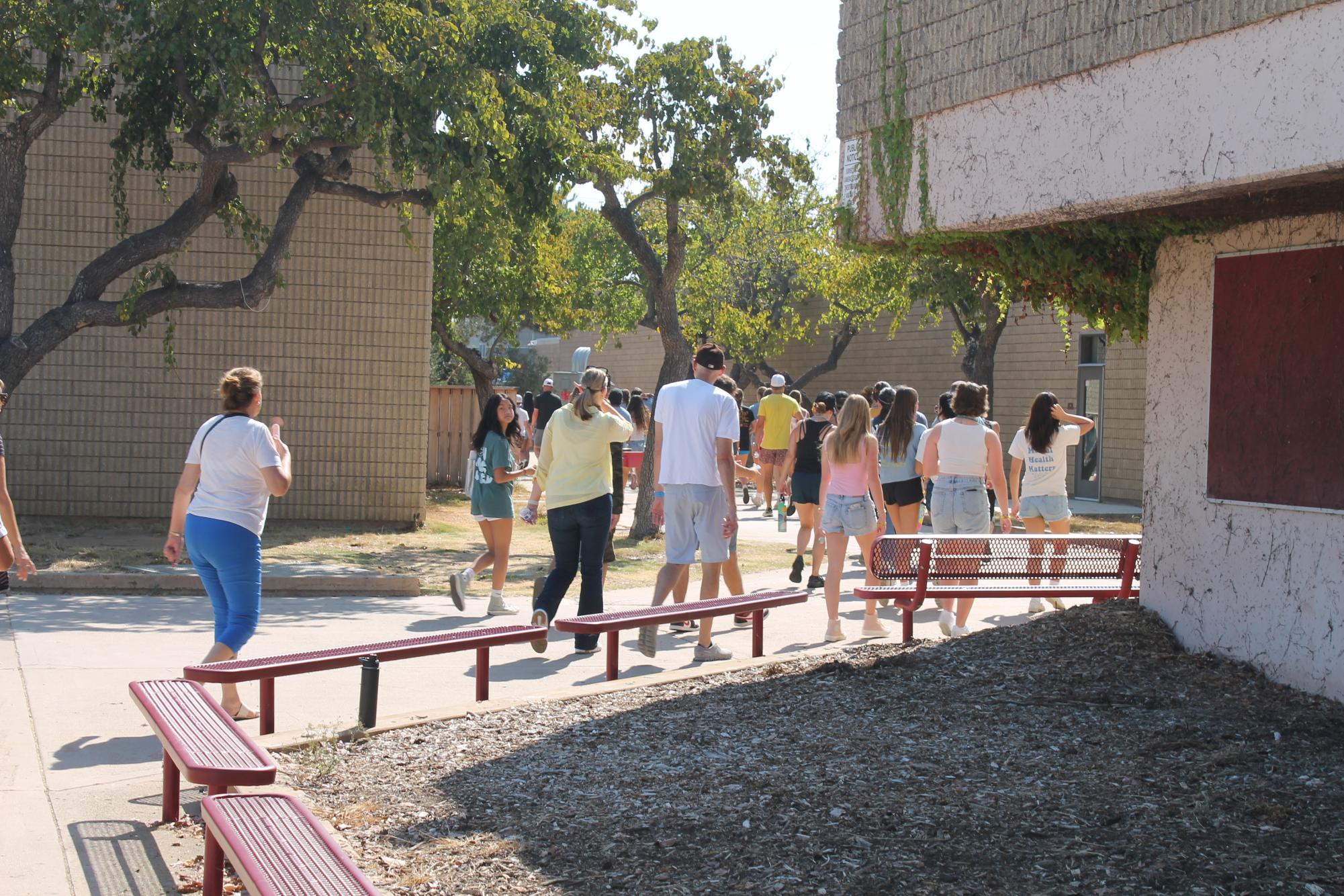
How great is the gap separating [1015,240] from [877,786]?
3849 millimetres

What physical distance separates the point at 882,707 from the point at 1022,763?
1096mm

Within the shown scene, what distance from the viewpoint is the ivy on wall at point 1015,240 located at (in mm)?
7805

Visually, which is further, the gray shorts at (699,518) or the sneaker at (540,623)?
the gray shorts at (699,518)

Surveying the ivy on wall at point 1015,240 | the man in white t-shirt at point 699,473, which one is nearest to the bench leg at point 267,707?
the man in white t-shirt at point 699,473

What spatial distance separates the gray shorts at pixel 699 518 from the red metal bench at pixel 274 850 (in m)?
4.43

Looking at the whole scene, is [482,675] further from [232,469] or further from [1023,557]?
[1023,557]

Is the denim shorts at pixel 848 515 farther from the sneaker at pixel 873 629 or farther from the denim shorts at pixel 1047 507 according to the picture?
the denim shorts at pixel 1047 507

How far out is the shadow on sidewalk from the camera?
4590 millimetres

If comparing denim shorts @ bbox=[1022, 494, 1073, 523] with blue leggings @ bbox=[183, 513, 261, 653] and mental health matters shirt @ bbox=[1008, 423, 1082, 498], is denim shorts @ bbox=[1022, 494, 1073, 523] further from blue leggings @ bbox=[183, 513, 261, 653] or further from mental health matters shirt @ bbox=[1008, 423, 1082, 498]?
blue leggings @ bbox=[183, 513, 261, 653]

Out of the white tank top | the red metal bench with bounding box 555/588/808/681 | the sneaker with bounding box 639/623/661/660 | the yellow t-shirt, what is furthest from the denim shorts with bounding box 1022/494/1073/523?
the yellow t-shirt

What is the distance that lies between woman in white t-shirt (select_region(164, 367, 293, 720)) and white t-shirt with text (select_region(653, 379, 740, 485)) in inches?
99.3

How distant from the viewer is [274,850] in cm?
383

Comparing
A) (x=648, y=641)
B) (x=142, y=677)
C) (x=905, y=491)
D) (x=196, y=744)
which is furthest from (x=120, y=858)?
(x=905, y=491)

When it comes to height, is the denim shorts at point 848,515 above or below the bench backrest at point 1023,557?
above
